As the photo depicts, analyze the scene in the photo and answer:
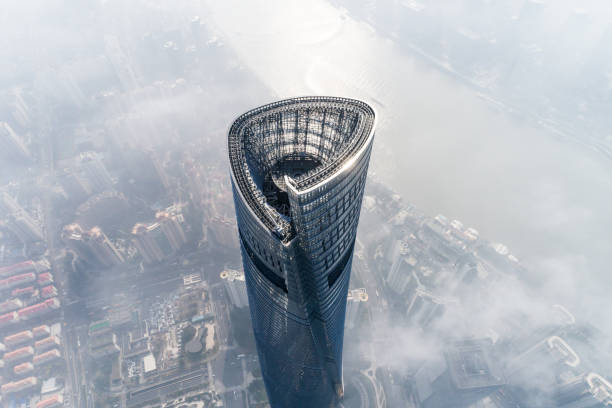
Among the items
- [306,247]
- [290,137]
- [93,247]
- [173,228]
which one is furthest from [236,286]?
[306,247]

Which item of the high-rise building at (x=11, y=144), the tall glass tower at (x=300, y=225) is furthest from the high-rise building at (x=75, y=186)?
the tall glass tower at (x=300, y=225)

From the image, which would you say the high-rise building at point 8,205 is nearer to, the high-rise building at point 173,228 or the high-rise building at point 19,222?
the high-rise building at point 19,222

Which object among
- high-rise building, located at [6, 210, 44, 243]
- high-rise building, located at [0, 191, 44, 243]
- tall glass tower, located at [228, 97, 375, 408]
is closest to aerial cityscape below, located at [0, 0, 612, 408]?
tall glass tower, located at [228, 97, 375, 408]

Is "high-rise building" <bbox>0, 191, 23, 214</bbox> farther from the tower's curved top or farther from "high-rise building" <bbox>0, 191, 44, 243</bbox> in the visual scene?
the tower's curved top

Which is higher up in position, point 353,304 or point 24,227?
point 353,304

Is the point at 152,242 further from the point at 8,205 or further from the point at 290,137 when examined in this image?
the point at 290,137

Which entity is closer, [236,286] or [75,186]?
[236,286]

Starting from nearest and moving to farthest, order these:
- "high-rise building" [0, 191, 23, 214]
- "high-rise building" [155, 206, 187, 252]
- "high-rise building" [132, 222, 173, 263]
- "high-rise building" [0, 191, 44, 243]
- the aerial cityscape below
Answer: the aerial cityscape below → "high-rise building" [132, 222, 173, 263] → "high-rise building" [155, 206, 187, 252] → "high-rise building" [0, 191, 44, 243] → "high-rise building" [0, 191, 23, 214]
